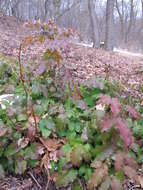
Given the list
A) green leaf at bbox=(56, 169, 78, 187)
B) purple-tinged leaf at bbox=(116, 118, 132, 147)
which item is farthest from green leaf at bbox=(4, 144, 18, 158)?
purple-tinged leaf at bbox=(116, 118, 132, 147)

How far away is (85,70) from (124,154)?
2.08 metres

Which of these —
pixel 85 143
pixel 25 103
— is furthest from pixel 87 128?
pixel 25 103

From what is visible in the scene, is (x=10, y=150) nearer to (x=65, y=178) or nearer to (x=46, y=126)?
(x=46, y=126)

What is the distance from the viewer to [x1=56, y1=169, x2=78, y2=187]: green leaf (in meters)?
1.61

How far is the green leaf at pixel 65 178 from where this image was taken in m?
1.61

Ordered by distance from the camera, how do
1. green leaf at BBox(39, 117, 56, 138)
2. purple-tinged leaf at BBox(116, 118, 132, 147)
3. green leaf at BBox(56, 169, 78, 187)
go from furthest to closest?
green leaf at BBox(39, 117, 56, 138) < green leaf at BBox(56, 169, 78, 187) < purple-tinged leaf at BBox(116, 118, 132, 147)

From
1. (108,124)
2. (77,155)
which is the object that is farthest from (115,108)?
(77,155)

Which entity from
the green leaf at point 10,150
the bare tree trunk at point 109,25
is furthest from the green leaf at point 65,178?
the bare tree trunk at point 109,25

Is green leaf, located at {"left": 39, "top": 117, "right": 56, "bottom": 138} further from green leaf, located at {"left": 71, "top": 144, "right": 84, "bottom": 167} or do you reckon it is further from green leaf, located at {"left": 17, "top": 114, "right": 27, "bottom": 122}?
green leaf, located at {"left": 71, "top": 144, "right": 84, "bottom": 167}

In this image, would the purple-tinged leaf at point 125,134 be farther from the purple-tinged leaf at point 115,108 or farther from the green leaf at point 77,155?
the green leaf at point 77,155

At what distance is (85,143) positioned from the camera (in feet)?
5.86

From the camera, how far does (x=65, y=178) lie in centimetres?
162

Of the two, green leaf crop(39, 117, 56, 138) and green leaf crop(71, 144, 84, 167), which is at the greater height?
green leaf crop(39, 117, 56, 138)

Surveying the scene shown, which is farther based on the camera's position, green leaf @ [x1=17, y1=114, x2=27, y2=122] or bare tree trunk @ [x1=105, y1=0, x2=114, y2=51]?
bare tree trunk @ [x1=105, y1=0, x2=114, y2=51]
